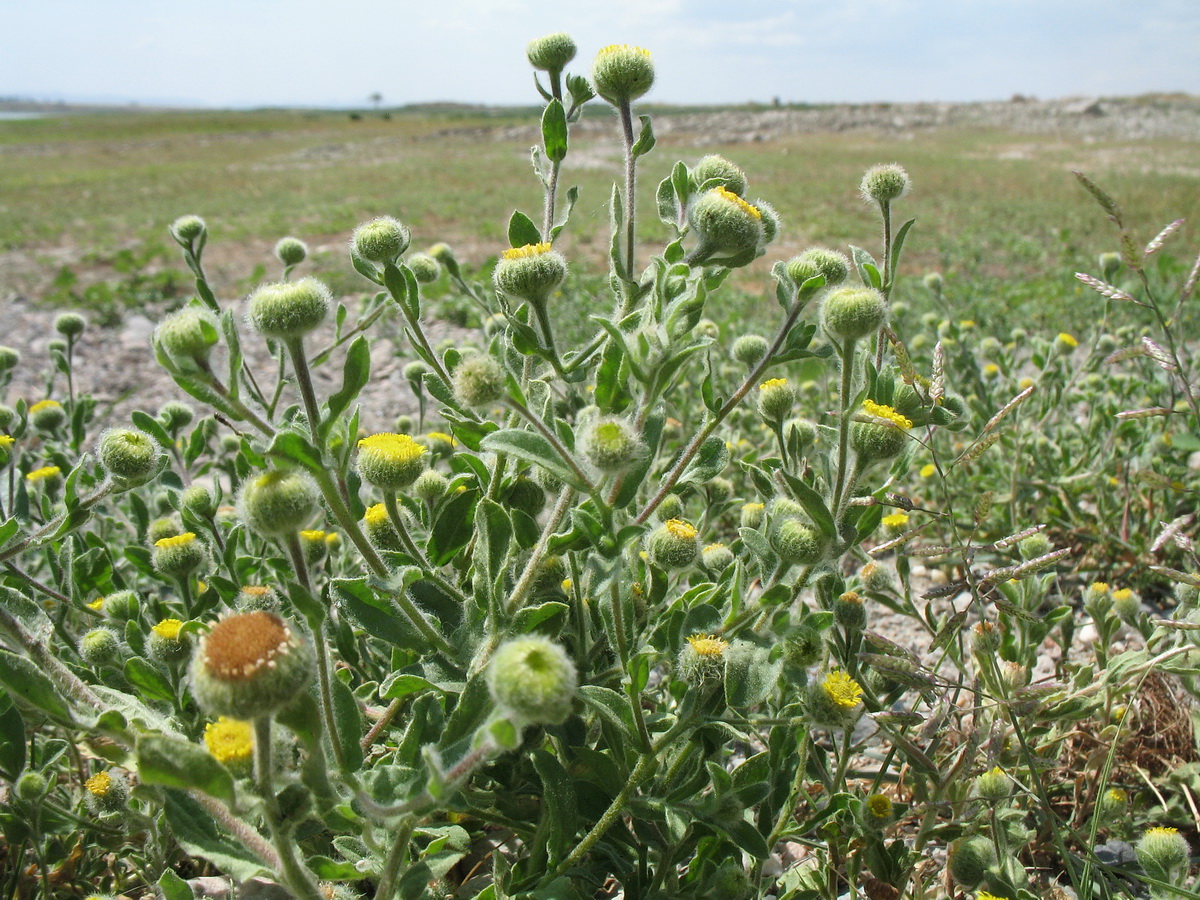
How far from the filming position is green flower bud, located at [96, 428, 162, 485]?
1.93 m

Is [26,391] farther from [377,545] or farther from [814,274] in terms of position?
[814,274]

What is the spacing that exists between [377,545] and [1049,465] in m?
3.37

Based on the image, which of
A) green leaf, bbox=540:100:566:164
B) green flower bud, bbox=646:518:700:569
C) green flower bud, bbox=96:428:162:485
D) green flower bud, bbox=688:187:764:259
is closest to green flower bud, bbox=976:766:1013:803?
green flower bud, bbox=646:518:700:569

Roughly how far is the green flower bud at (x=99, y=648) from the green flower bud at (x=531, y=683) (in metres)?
1.38

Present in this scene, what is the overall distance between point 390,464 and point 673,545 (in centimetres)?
71

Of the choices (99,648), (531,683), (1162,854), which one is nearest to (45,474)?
(99,648)

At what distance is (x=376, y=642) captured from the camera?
2129 mm

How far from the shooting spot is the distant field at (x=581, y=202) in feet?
41.6

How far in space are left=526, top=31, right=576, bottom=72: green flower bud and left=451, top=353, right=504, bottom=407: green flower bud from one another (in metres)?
1.21

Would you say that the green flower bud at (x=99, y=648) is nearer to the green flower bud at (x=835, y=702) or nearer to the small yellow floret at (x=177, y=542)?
the small yellow floret at (x=177, y=542)

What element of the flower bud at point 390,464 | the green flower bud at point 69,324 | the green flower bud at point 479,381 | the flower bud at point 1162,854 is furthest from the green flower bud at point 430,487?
the green flower bud at point 69,324

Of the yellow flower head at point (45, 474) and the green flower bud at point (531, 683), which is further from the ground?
the green flower bud at point (531, 683)

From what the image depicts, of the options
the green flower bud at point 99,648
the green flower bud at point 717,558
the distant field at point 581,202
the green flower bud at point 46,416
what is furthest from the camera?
the distant field at point 581,202

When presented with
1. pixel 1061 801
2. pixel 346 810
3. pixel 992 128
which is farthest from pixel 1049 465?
pixel 992 128
